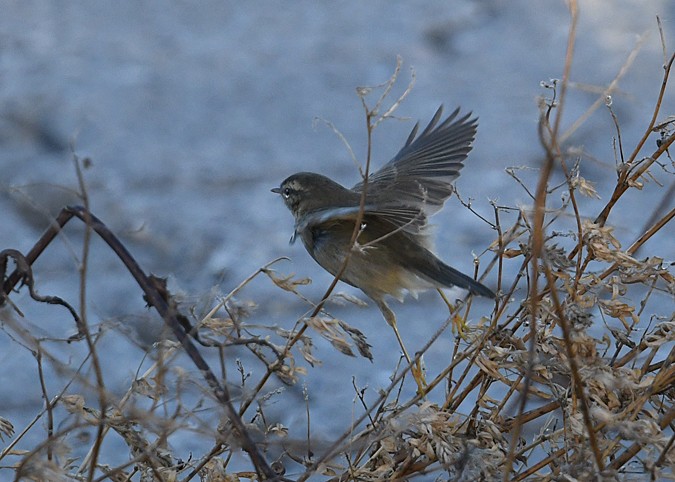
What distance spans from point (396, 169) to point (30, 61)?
3.85 m

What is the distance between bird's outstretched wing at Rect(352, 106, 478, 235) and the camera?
3.31 meters

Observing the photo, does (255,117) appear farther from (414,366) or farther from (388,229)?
(414,366)

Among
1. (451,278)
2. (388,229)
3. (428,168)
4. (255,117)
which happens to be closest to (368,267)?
(388,229)

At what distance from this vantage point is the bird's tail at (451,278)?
2.87 m

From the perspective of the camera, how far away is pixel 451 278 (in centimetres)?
315

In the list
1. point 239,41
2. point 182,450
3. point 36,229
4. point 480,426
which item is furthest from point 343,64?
point 480,426

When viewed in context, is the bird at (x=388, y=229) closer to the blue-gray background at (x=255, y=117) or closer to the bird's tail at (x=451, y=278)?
the bird's tail at (x=451, y=278)

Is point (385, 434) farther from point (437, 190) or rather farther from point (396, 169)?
point (396, 169)

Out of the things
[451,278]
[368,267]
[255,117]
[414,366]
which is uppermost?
[255,117]

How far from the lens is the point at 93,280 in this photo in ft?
17.1

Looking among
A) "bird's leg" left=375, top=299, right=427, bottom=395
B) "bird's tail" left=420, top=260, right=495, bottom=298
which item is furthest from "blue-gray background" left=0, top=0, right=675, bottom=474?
"bird's tail" left=420, top=260, right=495, bottom=298

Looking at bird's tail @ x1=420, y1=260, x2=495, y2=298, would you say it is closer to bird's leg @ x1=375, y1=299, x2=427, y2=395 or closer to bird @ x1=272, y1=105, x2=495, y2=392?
bird @ x1=272, y1=105, x2=495, y2=392

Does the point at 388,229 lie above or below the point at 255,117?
below

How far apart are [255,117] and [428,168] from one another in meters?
2.94
